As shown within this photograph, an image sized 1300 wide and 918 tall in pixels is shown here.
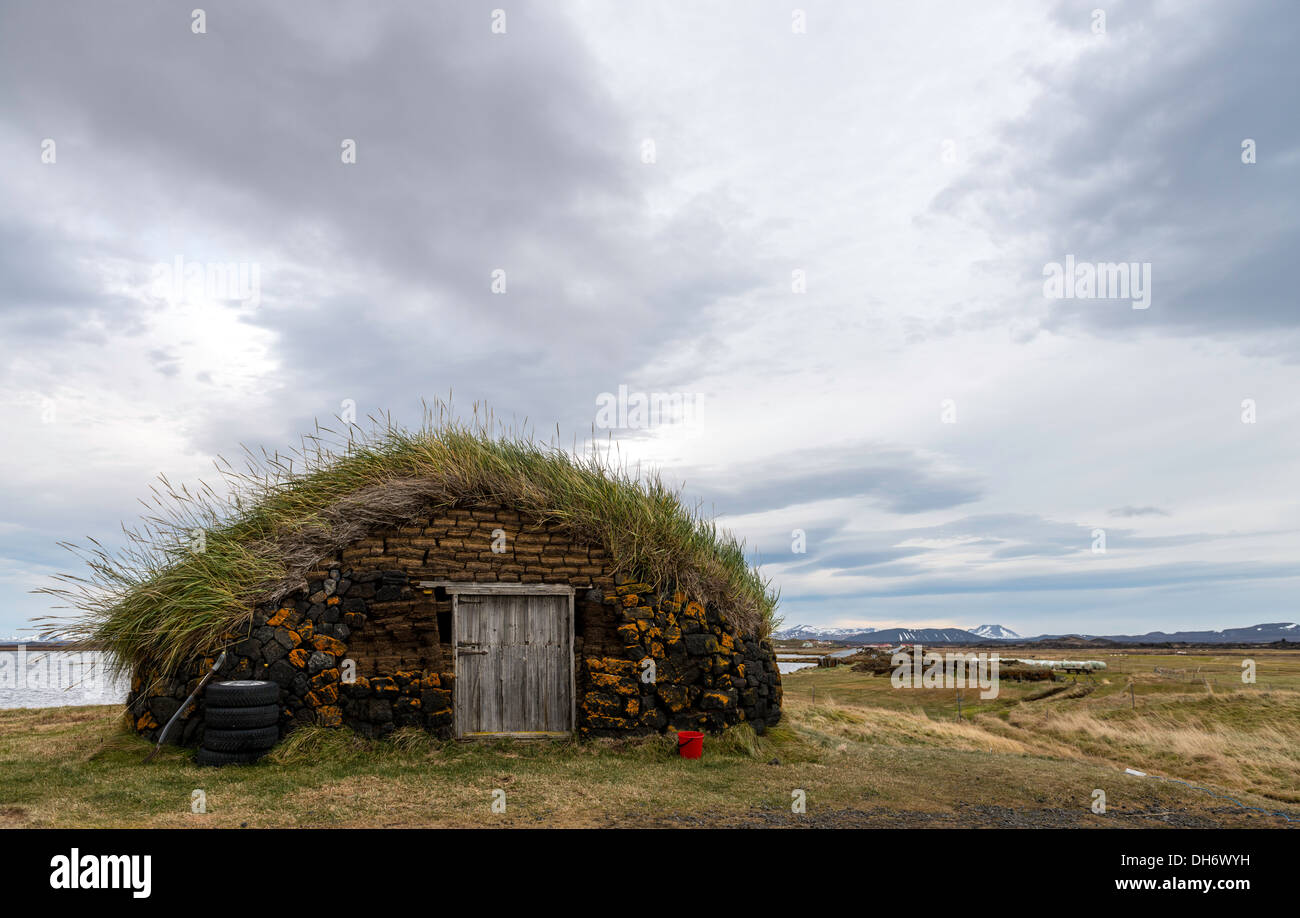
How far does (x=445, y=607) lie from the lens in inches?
476

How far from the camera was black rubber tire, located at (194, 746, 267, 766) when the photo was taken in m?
10.0

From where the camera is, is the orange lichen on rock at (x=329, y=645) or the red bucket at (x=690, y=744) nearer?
the orange lichen on rock at (x=329, y=645)

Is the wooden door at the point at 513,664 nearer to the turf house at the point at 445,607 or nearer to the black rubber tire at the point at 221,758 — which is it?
the turf house at the point at 445,607

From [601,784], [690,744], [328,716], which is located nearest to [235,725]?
[328,716]

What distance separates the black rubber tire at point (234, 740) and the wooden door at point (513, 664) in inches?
107

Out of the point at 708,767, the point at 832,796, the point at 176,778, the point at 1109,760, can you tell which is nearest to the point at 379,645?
the point at 176,778

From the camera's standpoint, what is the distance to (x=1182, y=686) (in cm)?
2998

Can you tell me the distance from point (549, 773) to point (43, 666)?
8.21 metres

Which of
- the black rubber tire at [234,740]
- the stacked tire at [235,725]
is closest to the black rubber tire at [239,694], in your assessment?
the stacked tire at [235,725]

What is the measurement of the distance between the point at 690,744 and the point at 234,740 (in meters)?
6.22

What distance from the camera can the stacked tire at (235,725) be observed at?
1008 centimetres

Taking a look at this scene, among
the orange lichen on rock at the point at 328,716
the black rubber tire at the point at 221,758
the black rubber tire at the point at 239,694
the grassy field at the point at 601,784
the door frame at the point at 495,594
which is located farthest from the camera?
the door frame at the point at 495,594

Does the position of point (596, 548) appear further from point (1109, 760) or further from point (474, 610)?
point (1109, 760)

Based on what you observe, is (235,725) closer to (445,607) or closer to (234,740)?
(234,740)
